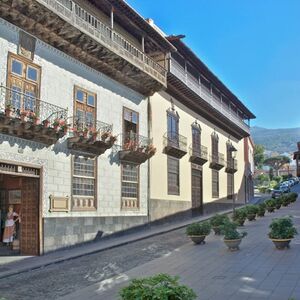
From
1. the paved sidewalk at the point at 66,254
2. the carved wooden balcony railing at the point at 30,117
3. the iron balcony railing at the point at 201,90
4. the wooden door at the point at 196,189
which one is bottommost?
the paved sidewalk at the point at 66,254

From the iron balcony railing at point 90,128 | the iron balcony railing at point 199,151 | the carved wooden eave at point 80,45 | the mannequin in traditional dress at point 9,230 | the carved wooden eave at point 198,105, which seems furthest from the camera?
the iron balcony railing at point 199,151

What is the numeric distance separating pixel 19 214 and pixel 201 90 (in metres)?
18.7

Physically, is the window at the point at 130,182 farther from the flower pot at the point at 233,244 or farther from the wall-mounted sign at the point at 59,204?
the flower pot at the point at 233,244

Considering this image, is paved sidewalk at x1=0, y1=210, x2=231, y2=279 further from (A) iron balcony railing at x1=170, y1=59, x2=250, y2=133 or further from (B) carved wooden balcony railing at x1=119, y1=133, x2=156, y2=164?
(A) iron balcony railing at x1=170, y1=59, x2=250, y2=133

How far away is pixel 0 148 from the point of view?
47.6 feet

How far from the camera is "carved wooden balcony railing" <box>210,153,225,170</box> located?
35.9m

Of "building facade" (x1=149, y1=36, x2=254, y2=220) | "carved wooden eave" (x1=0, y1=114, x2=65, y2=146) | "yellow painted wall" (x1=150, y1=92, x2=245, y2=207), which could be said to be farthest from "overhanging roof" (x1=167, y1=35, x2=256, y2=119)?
"carved wooden eave" (x1=0, y1=114, x2=65, y2=146)

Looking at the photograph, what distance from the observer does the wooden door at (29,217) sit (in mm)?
15961

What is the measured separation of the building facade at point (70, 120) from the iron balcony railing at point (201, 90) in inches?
181

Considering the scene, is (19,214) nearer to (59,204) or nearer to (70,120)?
(59,204)

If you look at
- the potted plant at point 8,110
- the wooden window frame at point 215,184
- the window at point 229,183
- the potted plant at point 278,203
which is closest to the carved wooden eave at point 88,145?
the potted plant at point 8,110

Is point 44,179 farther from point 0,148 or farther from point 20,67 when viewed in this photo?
point 20,67

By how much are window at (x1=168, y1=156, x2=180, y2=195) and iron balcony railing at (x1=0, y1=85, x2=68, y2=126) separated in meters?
11.4

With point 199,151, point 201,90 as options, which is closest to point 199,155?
point 199,151
